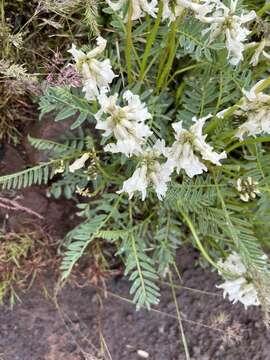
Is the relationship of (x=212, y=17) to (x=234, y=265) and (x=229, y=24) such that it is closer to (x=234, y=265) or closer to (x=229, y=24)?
(x=229, y=24)

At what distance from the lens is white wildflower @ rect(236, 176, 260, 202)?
1.19 meters

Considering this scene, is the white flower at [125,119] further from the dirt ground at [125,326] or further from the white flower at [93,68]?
the dirt ground at [125,326]

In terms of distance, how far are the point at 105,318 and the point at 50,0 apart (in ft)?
2.93

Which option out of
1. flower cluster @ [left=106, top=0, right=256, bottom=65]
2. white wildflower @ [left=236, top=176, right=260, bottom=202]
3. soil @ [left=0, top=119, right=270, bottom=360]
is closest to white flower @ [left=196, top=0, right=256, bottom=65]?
flower cluster @ [left=106, top=0, right=256, bottom=65]

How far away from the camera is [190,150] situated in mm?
974

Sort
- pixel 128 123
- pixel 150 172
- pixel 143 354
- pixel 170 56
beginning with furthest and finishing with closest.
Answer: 1. pixel 143 354
2. pixel 170 56
3. pixel 150 172
4. pixel 128 123

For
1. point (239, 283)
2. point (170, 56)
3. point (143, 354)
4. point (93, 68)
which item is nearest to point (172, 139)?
point (170, 56)

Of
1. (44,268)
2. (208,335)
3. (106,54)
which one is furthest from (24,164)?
(208,335)

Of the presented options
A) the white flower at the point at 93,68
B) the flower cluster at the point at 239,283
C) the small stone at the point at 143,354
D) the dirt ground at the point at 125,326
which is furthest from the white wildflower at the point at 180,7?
the small stone at the point at 143,354

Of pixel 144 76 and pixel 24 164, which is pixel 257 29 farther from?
pixel 24 164

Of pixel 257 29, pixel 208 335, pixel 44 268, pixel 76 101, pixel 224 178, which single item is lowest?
pixel 208 335

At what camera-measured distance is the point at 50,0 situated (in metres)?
1.08

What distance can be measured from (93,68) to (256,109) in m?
0.28

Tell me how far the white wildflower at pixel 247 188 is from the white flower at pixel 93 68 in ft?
1.26
